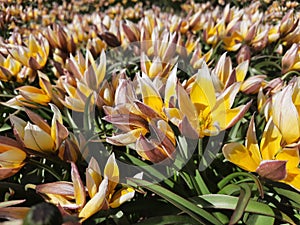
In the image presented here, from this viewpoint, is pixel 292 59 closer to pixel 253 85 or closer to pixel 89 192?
pixel 253 85

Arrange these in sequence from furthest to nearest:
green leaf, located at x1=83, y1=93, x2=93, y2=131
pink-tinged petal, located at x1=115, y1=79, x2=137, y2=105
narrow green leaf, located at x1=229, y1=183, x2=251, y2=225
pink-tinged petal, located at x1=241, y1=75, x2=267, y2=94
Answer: pink-tinged petal, located at x1=241, y1=75, x2=267, y2=94, green leaf, located at x1=83, y1=93, x2=93, y2=131, pink-tinged petal, located at x1=115, y1=79, x2=137, y2=105, narrow green leaf, located at x1=229, y1=183, x2=251, y2=225

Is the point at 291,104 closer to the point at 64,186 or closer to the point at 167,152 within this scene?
the point at 167,152

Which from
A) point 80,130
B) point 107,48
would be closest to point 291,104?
point 80,130

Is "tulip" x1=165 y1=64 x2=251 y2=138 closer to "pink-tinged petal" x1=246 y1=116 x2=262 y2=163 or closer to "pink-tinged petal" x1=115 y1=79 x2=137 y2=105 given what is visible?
"pink-tinged petal" x1=246 y1=116 x2=262 y2=163

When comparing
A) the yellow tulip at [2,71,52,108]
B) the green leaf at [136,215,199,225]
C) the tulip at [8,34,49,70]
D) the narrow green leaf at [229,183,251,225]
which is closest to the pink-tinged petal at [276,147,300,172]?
the narrow green leaf at [229,183,251,225]

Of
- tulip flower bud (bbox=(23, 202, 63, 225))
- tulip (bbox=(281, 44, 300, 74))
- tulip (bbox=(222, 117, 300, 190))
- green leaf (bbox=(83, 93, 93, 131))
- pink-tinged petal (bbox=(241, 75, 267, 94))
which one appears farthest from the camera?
tulip (bbox=(281, 44, 300, 74))

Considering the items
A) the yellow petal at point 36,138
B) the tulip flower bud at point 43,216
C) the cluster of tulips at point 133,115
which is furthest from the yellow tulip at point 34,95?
the tulip flower bud at point 43,216

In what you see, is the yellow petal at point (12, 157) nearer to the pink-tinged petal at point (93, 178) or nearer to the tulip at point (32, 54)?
the pink-tinged petal at point (93, 178)
